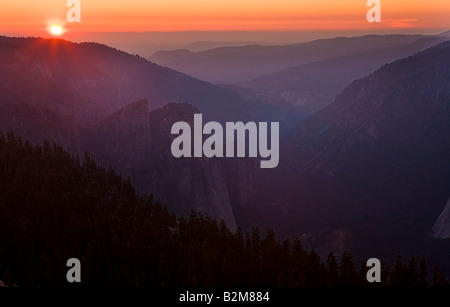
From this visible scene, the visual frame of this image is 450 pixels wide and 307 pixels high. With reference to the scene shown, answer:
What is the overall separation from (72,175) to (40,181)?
1153 cm

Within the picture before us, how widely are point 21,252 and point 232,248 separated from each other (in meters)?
45.6

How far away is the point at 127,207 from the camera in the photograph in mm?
141875

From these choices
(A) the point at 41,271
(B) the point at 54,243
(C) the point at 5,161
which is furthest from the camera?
(C) the point at 5,161

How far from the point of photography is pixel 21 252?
4498 inches
